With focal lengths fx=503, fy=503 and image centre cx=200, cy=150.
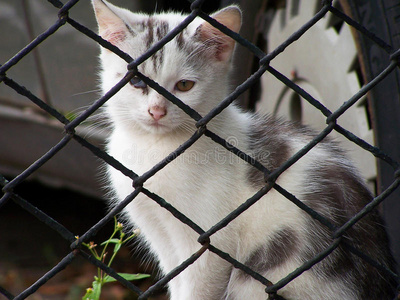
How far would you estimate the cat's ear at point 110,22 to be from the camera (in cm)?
198

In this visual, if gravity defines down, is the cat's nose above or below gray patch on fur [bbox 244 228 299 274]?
above

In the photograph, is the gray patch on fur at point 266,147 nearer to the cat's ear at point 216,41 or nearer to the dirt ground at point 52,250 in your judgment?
the cat's ear at point 216,41

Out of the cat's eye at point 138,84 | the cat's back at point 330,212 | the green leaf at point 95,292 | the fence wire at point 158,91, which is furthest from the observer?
the cat's eye at point 138,84

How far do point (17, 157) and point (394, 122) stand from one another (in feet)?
8.53

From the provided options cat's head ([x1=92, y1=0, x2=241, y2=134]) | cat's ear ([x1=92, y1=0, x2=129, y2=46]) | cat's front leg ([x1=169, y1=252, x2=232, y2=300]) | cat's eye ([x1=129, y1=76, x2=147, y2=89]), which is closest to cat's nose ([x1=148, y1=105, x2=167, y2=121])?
cat's head ([x1=92, y1=0, x2=241, y2=134])

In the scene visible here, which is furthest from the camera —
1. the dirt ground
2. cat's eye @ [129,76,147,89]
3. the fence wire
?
the dirt ground

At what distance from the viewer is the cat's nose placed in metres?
1.99

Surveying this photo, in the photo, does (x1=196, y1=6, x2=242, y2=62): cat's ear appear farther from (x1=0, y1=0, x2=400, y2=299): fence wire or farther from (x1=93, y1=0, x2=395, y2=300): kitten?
(x1=0, y1=0, x2=400, y2=299): fence wire

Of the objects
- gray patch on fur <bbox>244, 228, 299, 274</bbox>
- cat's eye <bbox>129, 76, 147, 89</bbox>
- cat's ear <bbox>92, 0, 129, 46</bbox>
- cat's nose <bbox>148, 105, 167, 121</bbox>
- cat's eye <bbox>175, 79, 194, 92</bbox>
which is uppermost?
cat's ear <bbox>92, 0, 129, 46</bbox>

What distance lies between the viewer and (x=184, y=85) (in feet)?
7.04

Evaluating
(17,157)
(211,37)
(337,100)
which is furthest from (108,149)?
(17,157)

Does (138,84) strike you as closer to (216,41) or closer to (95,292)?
(216,41)

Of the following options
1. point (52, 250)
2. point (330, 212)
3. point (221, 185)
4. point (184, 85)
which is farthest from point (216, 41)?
point (52, 250)

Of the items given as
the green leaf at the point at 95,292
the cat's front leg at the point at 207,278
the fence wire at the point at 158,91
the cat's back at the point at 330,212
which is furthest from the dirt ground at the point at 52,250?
the fence wire at the point at 158,91
